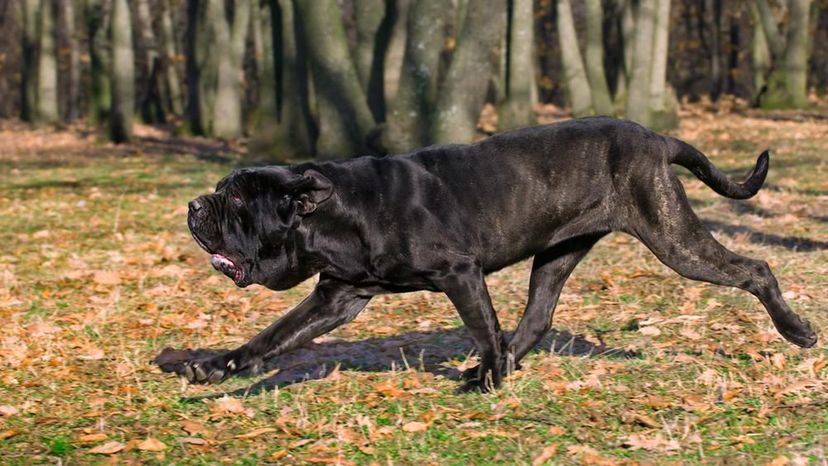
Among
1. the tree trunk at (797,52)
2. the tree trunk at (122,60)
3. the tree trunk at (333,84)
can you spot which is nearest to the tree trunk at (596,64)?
the tree trunk at (797,52)

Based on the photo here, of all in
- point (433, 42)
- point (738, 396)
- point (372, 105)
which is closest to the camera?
point (738, 396)

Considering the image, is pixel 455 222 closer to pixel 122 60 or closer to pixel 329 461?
pixel 329 461

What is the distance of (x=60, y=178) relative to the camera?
1822cm

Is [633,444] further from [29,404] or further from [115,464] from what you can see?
[29,404]

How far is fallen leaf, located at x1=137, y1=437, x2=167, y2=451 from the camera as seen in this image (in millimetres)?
5391

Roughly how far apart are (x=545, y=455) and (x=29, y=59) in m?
31.2

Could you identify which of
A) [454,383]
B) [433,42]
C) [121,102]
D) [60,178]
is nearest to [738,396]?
[454,383]

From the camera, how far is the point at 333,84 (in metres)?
18.1

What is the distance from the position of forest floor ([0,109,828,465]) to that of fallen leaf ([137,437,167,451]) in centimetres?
1

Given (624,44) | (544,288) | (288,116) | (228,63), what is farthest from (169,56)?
(544,288)

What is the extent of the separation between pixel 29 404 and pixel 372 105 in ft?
47.7

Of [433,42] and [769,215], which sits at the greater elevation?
[433,42]

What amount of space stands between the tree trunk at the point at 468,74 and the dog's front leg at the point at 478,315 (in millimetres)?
9909

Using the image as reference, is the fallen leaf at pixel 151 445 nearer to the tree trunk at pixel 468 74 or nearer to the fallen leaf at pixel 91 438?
the fallen leaf at pixel 91 438
